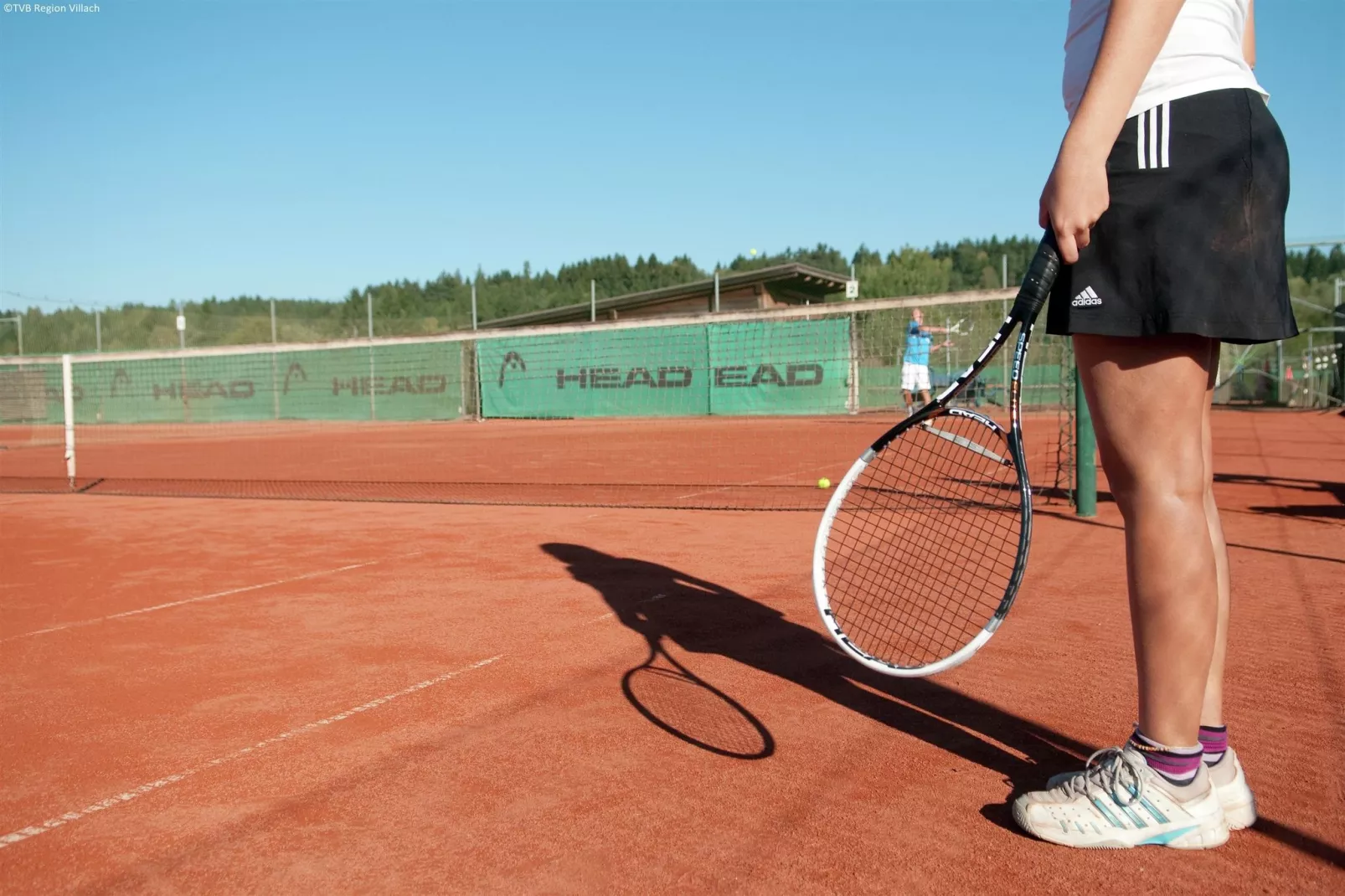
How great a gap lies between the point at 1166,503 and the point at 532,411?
23.0 m

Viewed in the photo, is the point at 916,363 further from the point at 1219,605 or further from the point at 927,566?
the point at 1219,605

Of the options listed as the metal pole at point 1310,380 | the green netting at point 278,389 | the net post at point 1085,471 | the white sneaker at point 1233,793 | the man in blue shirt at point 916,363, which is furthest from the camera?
the green netting at point 278,389

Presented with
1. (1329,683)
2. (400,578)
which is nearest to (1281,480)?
(1329,683)

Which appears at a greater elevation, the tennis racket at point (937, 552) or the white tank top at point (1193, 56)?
the white tank top at point (1193, 56)

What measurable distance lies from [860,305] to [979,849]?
7688 millimetres

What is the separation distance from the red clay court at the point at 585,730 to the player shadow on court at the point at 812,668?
0.05ft

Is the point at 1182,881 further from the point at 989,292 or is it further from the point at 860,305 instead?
the point at 860,305

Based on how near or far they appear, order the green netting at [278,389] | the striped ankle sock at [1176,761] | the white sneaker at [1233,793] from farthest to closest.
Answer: the green netting at [278,389], the white sneaker at [1233,793], the striped ankle sock at [1176,761]

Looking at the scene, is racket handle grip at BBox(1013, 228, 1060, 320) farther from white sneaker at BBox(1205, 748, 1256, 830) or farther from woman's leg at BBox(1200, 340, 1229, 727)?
white sneaker at BBox(1205, 748, 1256, 830)

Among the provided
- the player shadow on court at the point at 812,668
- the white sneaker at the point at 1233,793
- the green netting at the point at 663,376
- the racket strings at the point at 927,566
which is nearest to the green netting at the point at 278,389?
the green netting at the point at 663,376

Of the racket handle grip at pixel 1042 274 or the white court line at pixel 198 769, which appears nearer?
the racket handle grip at pixel 1042 274

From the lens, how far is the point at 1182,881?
6.37 ft

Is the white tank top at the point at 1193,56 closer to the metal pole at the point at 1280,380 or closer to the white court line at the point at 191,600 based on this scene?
the white court line at the point at 191,600

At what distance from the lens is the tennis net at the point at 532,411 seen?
34.0 ft
